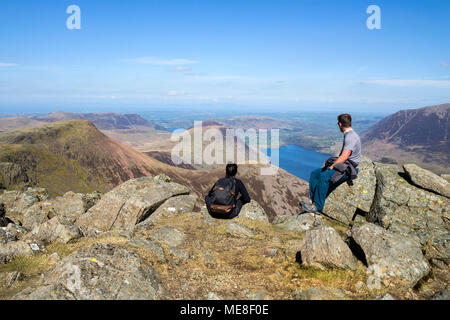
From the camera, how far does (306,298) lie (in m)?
6.00

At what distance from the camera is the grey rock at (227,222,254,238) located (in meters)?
11.2

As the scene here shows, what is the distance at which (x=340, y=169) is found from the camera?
10.9 meters

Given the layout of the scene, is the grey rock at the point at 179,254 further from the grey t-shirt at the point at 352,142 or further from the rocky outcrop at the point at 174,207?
the grey t-shirt at the point at 352,142

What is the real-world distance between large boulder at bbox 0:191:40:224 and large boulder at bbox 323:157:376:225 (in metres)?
23.0

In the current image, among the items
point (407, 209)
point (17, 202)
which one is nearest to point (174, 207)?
point (407, 209)

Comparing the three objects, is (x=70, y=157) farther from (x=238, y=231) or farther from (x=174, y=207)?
(x=238, y=231)

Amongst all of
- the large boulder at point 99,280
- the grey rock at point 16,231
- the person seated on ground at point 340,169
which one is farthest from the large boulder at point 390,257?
the grey rock at point 16,231

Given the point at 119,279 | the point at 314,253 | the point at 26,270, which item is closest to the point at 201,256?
the point at 119,279

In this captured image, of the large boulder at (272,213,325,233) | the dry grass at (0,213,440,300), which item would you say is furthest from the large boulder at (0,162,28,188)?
the large boulder at (272,213,325,233)

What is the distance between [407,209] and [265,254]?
7.86 meters

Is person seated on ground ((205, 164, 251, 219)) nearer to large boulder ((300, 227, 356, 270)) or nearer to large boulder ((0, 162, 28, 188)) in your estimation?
large boulder ((300, 227, 356, 270))

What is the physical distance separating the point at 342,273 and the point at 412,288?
5.50ft

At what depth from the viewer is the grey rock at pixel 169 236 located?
1045 cm
